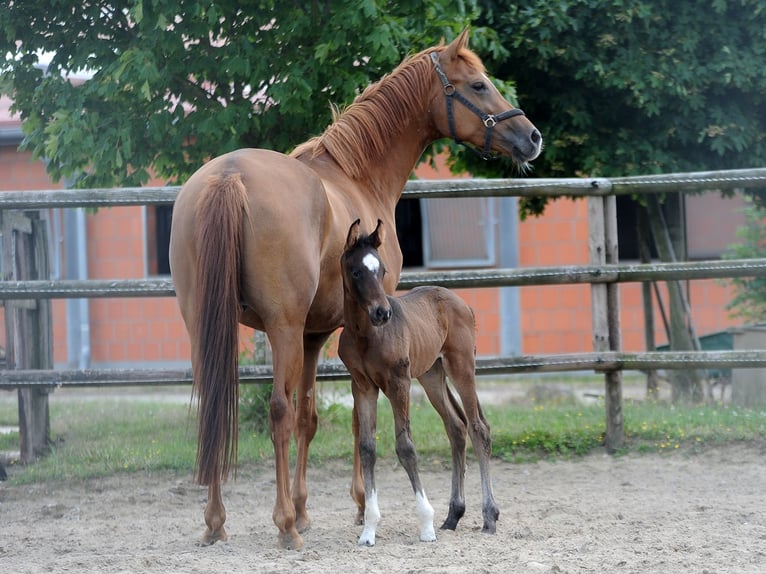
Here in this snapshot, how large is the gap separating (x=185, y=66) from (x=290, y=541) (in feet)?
12.3

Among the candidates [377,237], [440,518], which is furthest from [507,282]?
[377,237]

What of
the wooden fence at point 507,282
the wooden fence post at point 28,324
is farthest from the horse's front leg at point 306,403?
the wooden fence post at point 28,324

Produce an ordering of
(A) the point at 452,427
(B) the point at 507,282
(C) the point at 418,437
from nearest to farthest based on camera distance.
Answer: (A) the point at 452,427
(B) the point at 507,282
(C) the point at 418,437

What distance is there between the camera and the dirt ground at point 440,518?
3.95 metres

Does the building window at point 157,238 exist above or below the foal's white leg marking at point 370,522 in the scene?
above

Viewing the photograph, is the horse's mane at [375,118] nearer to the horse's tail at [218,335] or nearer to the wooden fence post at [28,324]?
the horse's tail at [218,335]

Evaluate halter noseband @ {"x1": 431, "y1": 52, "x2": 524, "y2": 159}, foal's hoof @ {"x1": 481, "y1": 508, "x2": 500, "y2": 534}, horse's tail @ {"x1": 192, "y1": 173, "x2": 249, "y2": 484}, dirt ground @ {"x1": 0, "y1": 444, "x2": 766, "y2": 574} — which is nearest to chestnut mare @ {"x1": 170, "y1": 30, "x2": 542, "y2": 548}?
horse's tail @ {"x1": 192, "y1": 173, "x2": 249, "y2": 484}

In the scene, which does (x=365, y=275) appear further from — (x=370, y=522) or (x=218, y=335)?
(x=370, y=522)

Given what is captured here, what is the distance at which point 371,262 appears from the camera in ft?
13.9

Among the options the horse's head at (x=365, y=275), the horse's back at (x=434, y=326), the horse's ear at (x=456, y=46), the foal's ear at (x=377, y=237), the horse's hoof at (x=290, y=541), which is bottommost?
the horse's hoof at (x=290, y=541)

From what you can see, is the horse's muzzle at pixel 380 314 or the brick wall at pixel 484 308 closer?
the horse's muzzle at pixel 380 314

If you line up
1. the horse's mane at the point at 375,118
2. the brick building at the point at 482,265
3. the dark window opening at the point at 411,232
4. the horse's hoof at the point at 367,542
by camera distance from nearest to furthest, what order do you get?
the horse's hoof at the point at 367,542
the horse's mane at the point at 375,118
the brick building at the point at 482,265
the dark window opening at the point at 411,232

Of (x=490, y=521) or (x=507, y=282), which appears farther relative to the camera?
(x=507, y=282)

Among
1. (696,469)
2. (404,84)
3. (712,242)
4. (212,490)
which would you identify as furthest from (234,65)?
(712,242)
